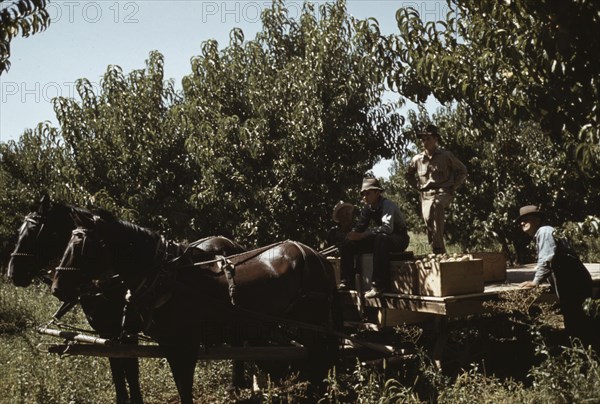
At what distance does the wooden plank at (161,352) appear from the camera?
4.21 meters

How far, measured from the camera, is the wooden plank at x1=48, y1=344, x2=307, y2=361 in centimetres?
421

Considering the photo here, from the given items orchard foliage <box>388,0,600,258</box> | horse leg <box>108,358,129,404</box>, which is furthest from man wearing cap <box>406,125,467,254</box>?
horse leg <box>108,358,129,404</box>

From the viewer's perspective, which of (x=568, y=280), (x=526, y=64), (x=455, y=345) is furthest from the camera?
(x=455, y=345)

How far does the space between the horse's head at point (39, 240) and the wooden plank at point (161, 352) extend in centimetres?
82

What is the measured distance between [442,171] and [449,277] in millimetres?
2052

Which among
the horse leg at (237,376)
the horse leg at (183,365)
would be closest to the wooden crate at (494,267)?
the horse leg at (237,376)

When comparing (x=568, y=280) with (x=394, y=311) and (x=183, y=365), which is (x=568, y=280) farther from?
(x=183, y=365)

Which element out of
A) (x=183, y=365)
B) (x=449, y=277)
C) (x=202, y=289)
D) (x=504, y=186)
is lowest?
(x=183, y=365)

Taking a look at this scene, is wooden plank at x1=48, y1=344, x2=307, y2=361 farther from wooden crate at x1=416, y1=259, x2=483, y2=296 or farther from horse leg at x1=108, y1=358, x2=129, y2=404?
wooden crate at x1=416, y1=259, x2=483, y2=296

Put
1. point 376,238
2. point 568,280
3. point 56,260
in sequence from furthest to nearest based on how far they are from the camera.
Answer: point 376,238
point 568,280
point 56,260

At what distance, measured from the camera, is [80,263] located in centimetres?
411

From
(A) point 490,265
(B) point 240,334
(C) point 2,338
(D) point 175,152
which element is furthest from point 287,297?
(C) point 2,338

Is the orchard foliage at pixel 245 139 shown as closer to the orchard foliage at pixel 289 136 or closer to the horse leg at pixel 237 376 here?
the orchard foliage at pixel 289 136

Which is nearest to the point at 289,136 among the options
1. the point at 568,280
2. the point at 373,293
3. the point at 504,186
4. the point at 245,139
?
the point at 245,139
